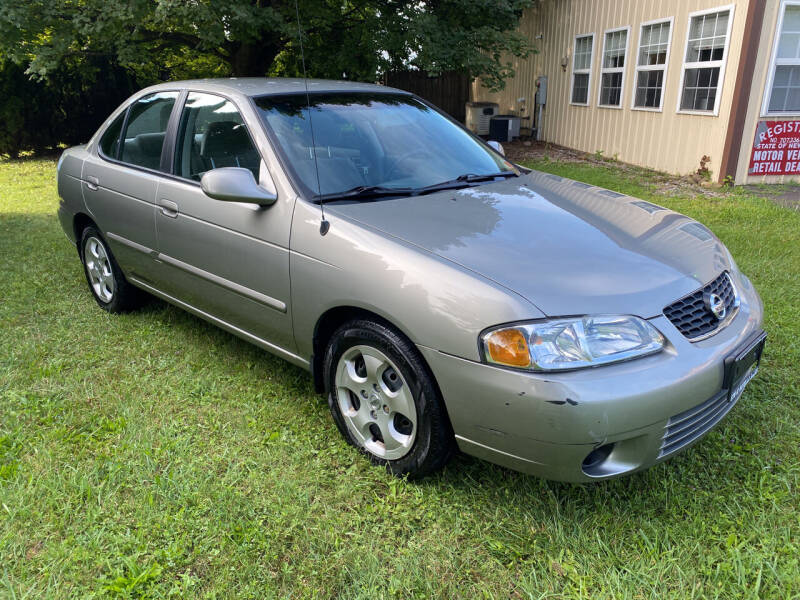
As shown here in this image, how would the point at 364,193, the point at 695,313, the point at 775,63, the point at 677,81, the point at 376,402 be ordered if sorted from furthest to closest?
the point at 677,81 → the point at 775,63 → the point at 364,193 → the point at 376,402 → the point at 695,313

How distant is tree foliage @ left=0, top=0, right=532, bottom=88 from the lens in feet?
31.6

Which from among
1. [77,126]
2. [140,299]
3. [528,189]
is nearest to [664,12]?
[528,189]

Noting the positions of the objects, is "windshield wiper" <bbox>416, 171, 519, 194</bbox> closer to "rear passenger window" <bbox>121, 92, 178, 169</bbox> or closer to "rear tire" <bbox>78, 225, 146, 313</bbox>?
"rear passenger window" <bbox>121, 92, 178, 169</bbox>

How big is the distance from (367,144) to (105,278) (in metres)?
2.49

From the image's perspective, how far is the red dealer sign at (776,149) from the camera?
8.84 m

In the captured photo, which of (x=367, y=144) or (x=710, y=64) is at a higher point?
(x=710, y=64)

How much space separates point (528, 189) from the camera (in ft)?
10.9

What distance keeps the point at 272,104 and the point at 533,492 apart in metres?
2.35

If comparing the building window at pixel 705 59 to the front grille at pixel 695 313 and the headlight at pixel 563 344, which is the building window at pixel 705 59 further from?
the headlight at pixel 563 344

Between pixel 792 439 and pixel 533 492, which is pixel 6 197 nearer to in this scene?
pixel 533 492

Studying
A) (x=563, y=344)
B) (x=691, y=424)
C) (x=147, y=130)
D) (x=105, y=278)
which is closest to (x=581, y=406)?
(x=563, y=344)

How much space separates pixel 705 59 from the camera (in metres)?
9.40

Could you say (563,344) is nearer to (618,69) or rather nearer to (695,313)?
(695,313)

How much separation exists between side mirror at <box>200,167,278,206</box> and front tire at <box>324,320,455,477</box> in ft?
2.44
